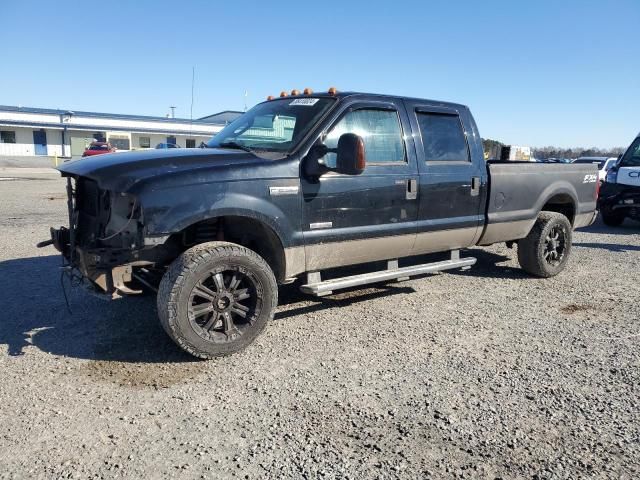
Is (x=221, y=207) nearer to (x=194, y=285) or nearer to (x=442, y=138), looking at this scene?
(x=194, y=285)

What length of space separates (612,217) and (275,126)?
9.31 metres

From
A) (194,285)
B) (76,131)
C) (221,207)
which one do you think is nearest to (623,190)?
(221,207)

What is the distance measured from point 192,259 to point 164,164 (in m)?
0.73

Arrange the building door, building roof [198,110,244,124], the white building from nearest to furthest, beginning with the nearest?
the white building
the building door
building roof [198,110,244,124]

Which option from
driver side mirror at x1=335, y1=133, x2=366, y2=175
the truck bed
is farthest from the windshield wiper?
the truck bed

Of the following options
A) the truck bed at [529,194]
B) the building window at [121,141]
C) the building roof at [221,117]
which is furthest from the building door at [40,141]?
the truck bed at [529,194]

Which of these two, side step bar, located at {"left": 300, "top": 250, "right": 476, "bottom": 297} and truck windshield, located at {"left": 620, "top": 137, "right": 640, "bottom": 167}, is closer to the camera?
side step bar, located at {"left": 300, "top": 250, "right": 476, "bottom": 297}

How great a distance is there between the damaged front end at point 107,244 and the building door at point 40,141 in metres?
50.6

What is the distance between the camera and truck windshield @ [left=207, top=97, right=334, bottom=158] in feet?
14.3

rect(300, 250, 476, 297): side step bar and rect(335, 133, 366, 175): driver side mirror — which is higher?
rect(335, 133, 366, 175): driver side mirror

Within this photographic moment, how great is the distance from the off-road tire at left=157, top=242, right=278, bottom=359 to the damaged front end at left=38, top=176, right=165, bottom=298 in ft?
0.98

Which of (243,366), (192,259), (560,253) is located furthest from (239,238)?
(560,253)

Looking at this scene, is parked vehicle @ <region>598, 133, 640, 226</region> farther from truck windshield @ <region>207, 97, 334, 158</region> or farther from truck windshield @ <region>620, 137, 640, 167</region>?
truck windshield @ <region>207, 97, 334, 158</region>

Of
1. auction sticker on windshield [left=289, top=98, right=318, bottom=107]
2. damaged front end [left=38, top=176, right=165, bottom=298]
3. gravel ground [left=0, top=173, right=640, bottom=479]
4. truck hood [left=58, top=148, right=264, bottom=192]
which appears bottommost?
gravel ground [left=0, top=173, right=640, bottom=479]
